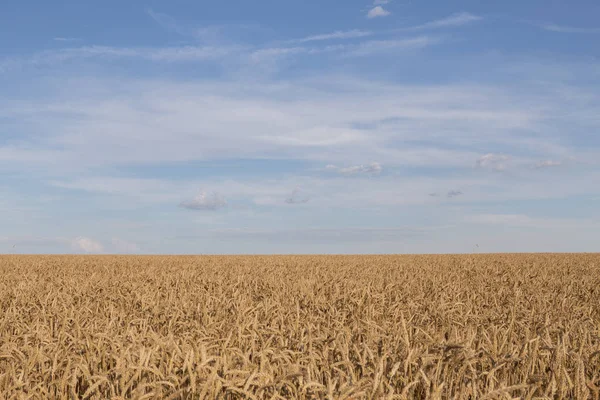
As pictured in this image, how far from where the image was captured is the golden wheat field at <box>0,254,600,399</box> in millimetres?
3482

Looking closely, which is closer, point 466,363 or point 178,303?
point 466,363

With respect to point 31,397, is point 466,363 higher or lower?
higher

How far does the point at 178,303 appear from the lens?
7.89 m

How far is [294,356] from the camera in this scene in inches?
170

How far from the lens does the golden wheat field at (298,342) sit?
348 centimetres

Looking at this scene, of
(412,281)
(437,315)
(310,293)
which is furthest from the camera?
(412,281)

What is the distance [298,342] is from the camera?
504 cm

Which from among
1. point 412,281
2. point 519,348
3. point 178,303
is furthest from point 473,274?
point 519,348

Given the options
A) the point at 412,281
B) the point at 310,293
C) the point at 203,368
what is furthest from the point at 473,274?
the point at 203,368

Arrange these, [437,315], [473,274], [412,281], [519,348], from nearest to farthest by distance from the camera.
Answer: [519,348]
[437,315]
[412,281]
[473,274]

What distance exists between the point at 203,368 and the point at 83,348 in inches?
75.1

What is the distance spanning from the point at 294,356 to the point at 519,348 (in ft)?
6.22

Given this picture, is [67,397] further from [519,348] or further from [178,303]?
[178,303]

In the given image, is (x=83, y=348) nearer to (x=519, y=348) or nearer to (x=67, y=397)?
(x=67, y=397)
